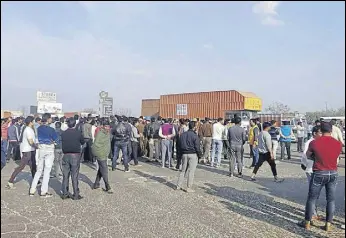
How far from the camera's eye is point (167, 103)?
36781mm

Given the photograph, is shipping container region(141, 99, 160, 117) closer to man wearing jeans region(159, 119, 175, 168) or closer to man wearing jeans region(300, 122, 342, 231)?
man wearing jeans region(159, 119, 175, 168)

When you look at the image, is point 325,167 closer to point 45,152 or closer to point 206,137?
point 45,152

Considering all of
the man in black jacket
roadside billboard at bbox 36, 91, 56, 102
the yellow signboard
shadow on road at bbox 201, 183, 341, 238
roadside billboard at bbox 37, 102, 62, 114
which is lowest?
shadow on road at bbox 201, 183, 341, 238

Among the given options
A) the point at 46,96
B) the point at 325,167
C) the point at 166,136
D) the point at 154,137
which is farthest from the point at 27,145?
the point at 46,96

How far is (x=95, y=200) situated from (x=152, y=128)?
601 centimetres

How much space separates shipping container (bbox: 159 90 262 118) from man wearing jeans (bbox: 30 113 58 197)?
83.8 ft

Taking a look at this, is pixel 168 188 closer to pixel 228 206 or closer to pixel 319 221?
pixel 228 206

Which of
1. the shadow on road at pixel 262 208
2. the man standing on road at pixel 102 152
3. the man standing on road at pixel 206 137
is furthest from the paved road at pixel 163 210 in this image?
the man standing on road at pixel 206 137

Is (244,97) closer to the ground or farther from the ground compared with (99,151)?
farther from the ground

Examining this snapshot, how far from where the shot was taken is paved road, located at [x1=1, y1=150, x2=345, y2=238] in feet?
16.9

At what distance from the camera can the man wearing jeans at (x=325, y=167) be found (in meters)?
5.28

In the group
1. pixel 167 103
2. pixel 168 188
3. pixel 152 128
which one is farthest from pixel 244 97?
pixel 168 188

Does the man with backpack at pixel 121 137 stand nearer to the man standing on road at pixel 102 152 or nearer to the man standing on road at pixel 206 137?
the man standing on road at pixel 102 152

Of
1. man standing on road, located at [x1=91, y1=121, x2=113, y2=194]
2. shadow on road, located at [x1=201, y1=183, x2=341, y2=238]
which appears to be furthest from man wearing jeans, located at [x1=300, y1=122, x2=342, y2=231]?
man standing on road, located at [x1=91, y1=121, x2=113, y2=194]
